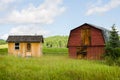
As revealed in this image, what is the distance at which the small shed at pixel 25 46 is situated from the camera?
149 ft

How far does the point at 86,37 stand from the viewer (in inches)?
1527

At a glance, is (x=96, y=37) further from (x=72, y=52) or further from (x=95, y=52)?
(x=72, y=52)

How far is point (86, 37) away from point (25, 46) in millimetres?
11915

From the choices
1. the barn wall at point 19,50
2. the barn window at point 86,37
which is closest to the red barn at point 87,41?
the barn window at point 86,37

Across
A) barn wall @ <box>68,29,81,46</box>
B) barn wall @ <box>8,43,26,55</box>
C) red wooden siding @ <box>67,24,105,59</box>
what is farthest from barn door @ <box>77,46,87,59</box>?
barn wall @ <box>8,43,26,55</box>

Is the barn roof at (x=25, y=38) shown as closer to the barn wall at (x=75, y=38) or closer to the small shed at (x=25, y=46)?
the small shed at (x=25, y=46)

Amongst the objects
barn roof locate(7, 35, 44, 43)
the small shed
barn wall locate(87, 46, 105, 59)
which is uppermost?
barn roof locate(7, 35, 44, 43)

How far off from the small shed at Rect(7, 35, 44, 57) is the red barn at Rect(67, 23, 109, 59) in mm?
7396

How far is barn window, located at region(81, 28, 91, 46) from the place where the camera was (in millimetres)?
38688

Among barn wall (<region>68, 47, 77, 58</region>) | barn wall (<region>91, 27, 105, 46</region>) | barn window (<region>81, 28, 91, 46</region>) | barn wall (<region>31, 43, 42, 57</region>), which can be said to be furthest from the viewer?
barn wall (<region>31, 43, 42, 57</region>)

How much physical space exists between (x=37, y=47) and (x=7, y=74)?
32276mm

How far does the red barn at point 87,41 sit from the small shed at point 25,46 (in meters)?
7.40

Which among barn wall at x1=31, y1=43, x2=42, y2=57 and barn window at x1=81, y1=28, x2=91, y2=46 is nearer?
barn window at x1=81, y1=28, x2=91, y2=46

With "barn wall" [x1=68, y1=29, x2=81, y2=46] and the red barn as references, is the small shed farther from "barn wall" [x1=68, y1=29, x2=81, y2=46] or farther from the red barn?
"barn wall" [x1=68, y1=29, x2=81, y2=46]
